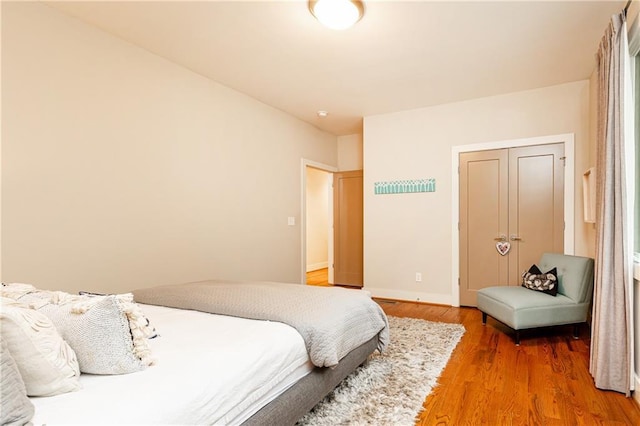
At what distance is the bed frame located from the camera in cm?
149

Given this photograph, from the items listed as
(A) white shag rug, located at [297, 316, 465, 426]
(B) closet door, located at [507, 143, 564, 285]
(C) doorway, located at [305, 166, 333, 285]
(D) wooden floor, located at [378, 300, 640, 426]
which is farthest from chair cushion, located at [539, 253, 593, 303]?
(C) doorway, located at [305, 166, 333, 285]

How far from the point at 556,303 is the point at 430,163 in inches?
90.4

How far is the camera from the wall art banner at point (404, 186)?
15.5 feet

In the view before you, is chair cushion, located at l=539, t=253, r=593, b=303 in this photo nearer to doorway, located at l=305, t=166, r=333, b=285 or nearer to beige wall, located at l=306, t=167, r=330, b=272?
doorway, located at l=305, t=166, r=333, b=285

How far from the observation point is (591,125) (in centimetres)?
370

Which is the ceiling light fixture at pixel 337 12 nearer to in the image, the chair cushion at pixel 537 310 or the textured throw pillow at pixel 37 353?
the textured throw pillow at pixel 37 353

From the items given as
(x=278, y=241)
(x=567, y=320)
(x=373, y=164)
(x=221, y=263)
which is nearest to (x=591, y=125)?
(x=567, y=320)

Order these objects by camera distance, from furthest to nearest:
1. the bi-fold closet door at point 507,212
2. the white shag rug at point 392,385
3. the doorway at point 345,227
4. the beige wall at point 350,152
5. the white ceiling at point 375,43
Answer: the beige wall at point 350,152
the doorway at point 345,227
the bi-fold closet door at point 507,212
the white ceiling at point 375,43
the white shag rug at point 392,385

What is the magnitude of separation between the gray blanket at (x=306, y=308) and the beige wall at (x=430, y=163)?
2.36 m

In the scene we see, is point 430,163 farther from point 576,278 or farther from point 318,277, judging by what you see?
point 318,277

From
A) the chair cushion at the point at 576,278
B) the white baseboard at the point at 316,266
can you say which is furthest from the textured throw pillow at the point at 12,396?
the white baseboard at the point at 316,266

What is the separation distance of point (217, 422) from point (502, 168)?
424 cm

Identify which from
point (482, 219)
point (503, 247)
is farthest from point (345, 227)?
point (503, 247)

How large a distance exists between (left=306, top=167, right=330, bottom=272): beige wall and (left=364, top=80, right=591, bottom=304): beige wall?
2.68m
